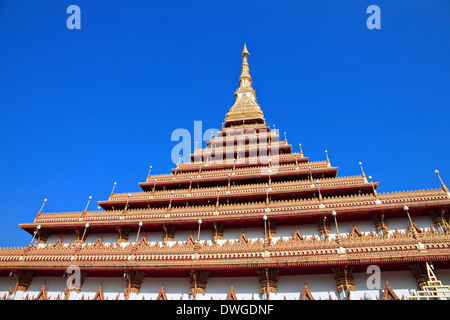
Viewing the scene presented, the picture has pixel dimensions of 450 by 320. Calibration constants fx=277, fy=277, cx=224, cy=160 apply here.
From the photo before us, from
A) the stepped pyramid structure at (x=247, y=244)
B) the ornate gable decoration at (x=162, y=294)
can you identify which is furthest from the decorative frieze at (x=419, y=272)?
the ornate gable decoration at (x=162, y=294)

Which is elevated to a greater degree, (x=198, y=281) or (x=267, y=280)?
(x=198, y=281)

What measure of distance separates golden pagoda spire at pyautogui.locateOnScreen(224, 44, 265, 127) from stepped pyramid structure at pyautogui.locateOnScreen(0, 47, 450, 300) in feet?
48.7

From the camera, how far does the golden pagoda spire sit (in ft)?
139

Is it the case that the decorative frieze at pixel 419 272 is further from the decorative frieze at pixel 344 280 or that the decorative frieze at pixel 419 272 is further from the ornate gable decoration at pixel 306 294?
the ornate gable decoration at pixel 306 294

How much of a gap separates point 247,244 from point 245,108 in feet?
94.5

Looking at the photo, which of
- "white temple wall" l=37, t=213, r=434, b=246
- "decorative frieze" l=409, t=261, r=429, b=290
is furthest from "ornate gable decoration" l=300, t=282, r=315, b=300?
"decorative frieze" l=409, t=261, r=429, b=290

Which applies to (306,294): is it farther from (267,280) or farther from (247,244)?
(247,244)

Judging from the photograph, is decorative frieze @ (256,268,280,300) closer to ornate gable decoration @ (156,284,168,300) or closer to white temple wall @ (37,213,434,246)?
white temple wall @ (37,213,434,246)

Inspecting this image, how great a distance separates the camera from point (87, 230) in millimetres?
24766

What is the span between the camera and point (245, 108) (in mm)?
44125

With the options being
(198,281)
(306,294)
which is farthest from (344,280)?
(198,281)
